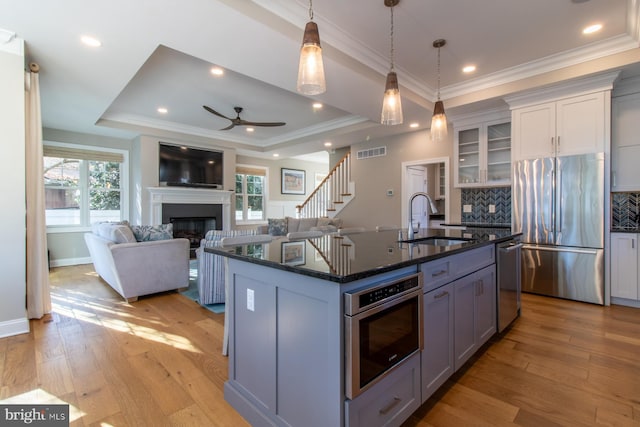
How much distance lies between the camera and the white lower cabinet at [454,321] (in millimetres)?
1654

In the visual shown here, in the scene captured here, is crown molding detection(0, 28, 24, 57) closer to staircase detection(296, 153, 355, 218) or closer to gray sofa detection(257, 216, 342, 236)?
gray sofa detection(257, 216, 342, 236)

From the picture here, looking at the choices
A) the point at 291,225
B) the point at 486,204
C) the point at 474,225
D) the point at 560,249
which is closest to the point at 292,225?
the point at 291,225

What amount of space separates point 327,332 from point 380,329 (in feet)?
0.83

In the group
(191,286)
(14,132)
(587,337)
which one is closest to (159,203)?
(191,286)

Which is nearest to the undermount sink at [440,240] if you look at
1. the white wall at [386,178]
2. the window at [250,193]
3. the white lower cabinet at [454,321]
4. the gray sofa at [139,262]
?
the white lower cabinet at [454,321]

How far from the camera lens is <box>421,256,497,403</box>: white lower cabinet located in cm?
165

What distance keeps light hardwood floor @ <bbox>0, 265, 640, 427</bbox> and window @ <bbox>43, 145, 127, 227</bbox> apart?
383 centimetres

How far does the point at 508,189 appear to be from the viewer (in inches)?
188

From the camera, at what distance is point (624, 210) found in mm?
3793

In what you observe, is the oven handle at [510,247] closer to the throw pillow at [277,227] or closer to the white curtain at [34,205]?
the throw pillow at [277,227]

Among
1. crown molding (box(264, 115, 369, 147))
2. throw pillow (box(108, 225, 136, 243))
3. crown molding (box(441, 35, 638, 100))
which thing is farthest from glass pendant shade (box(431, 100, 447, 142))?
throw pillow (box(108, 225, 136, 243))

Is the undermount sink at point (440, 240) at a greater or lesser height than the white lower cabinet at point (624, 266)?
greater

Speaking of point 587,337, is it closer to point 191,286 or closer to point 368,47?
point 368,47

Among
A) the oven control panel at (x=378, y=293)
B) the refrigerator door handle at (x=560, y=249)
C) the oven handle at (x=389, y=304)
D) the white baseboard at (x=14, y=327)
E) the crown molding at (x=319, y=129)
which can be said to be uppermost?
the crown molding at (x=319, y=129)
